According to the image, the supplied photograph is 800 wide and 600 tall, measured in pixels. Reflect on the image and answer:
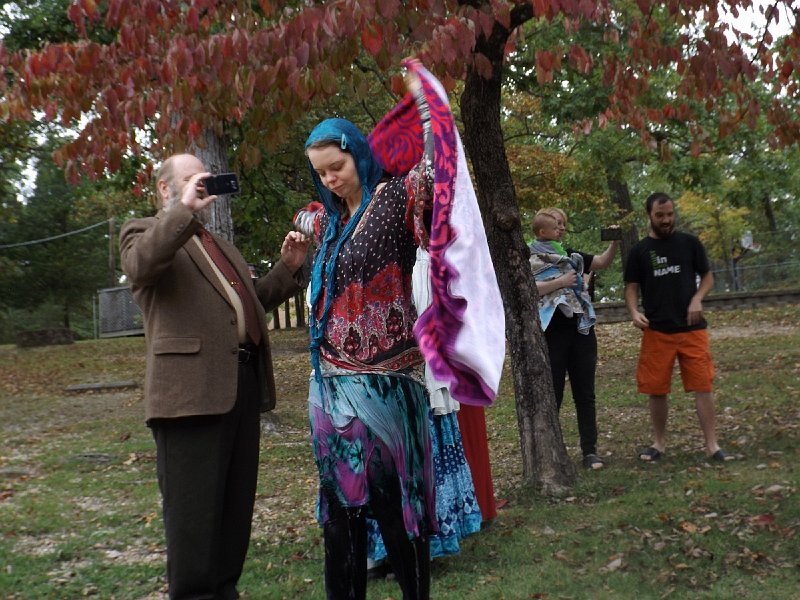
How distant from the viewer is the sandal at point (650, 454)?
7172mm

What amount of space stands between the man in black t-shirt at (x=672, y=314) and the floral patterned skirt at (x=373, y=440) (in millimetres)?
Result: 3743

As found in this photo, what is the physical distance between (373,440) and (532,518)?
8.15 ft

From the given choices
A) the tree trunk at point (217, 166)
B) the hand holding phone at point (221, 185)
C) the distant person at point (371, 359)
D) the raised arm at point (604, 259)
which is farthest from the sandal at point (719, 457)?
the hand holding phone at point (221, 185)

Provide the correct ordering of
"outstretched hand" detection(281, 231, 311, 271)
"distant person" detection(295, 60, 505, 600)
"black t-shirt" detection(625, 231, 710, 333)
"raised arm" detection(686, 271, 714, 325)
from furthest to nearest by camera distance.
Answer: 1. "black t-shirt" detection(625, 231, 710, 333)
2. "raised arm" detection(686, 271, 714, 325)
3. "outstretched hand" detection(281, 231, 311, 271)
4. "distant person" detection(295, 60, 505, 600)

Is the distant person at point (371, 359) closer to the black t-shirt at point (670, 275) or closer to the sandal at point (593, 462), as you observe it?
the sandal at point (593, 462)

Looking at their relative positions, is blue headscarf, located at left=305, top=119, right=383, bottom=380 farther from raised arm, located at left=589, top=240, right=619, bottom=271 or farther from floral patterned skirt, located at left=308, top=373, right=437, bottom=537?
raised arm, located at left=589, top=240, right=619, bottom=271

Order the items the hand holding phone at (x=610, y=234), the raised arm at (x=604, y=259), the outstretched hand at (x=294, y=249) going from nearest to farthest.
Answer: the outstretched hand at (x=294, y=249), the hand holding phone at (x=610, y=234), the raised arm at (x=604, y=259)

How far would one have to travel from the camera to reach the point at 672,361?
273 inches

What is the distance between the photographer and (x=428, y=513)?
3625mm

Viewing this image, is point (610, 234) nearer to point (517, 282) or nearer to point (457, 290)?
point (517, 282)

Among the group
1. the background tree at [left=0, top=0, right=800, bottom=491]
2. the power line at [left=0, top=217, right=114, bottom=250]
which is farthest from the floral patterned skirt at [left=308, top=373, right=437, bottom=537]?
the power line at [left=0, top=217, right=114, bottom=250]

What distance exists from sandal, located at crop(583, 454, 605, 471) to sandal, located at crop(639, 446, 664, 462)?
0.36 meters

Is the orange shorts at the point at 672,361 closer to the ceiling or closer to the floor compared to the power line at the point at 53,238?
closer to the floor

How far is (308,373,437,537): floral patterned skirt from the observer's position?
11.4 feet
